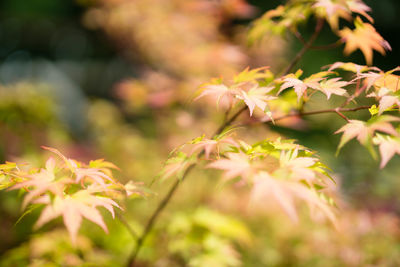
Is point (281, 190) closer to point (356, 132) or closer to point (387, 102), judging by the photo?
point (356, 132)

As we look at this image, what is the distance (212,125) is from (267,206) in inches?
41.1

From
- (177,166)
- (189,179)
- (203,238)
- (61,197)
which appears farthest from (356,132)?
(189,179)

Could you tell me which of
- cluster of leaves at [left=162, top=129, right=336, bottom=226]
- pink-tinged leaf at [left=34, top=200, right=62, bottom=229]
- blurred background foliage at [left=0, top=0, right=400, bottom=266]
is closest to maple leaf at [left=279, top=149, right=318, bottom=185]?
cluster of leaves at [left=162, top=129, right=336, bottom=226]

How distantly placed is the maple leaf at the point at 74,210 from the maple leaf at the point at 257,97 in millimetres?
564

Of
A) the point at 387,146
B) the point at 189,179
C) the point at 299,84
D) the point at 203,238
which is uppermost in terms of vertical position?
the point at 299,84

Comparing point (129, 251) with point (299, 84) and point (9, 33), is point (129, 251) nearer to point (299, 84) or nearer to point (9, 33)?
point (299, 84)

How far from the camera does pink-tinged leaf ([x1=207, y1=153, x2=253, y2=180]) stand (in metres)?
0.75

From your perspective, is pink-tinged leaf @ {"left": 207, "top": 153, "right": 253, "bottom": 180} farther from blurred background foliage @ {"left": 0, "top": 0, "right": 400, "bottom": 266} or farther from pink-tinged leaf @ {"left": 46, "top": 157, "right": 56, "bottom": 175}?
pink-tinged leaf @ {"left": 46, "top": 157, "right": 56, "bottom": 175}

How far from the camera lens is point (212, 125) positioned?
304cm

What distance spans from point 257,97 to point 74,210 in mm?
703

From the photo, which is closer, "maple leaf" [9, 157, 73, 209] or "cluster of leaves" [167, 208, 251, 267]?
"maple leaf" [9, 157, 73, 209]

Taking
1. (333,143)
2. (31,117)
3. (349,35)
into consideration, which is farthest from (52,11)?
(349,35)

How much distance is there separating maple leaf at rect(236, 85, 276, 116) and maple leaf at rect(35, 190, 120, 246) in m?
0.56

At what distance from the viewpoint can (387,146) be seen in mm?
819
